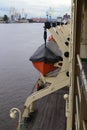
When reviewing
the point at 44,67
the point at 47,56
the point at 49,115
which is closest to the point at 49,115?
the point at 49,115

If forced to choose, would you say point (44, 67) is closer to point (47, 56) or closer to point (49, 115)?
point (47, 56)

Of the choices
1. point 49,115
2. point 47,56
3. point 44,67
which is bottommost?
point 49,115

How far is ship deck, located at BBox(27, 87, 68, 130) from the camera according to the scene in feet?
20.6

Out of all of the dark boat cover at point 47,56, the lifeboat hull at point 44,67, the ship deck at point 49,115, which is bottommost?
the ship deck at point 49,115

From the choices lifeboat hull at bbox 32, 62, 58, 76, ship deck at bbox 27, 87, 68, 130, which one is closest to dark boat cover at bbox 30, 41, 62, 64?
lifeboat hull at bbox 32, 62, 58, 76

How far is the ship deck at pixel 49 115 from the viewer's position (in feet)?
20.6

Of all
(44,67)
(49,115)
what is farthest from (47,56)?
(49,115)

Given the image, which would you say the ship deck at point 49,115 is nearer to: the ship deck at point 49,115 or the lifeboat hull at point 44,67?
the ship deck at point 49,115

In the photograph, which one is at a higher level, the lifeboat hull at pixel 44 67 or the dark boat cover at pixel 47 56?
the dark boat cover at pixel 47 56

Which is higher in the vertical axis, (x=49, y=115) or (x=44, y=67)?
(x=44, y=67)

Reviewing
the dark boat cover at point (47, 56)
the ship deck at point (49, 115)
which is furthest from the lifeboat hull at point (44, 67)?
the ship deck at point (49, 115)

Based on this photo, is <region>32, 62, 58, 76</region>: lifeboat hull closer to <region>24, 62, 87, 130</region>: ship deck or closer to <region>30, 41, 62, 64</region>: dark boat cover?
<region>30, 41, 62, 64</region>: dark boat cover

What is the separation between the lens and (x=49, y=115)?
269 inches

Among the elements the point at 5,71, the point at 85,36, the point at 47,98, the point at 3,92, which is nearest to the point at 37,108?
the point at 47,98
